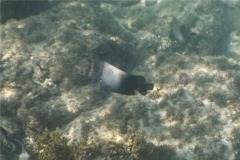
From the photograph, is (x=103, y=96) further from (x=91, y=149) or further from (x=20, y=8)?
(x=20, y=8)

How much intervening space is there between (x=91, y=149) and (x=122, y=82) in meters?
1.20

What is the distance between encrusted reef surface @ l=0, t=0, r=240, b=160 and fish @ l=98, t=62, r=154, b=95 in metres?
Answer: 0.85

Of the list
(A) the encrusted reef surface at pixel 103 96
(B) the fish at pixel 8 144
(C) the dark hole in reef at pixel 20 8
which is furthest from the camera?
(C) the dark hole in reef at pixel 20 8

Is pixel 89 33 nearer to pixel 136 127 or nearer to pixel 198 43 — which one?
pixel 136 127

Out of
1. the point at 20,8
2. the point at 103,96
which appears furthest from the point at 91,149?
the point at 20,8

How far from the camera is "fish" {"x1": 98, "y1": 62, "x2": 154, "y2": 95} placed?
4.55m

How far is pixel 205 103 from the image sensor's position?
627 cm

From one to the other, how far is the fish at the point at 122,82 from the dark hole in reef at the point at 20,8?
5263 millimetres

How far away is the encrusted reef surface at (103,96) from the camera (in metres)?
5.38

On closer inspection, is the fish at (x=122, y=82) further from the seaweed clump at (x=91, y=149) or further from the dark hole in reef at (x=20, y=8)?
the dark hole in reef at (x=20, y=8)

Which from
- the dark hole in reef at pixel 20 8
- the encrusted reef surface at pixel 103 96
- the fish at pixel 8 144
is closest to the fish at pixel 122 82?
the encrusted reef surface at pixel 103 96

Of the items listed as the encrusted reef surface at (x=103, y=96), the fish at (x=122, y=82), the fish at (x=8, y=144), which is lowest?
the fish at (x=8, y=144)

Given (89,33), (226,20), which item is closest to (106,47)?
(89,33)

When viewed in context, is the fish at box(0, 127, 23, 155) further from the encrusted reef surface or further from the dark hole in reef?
the dark hole in reef
